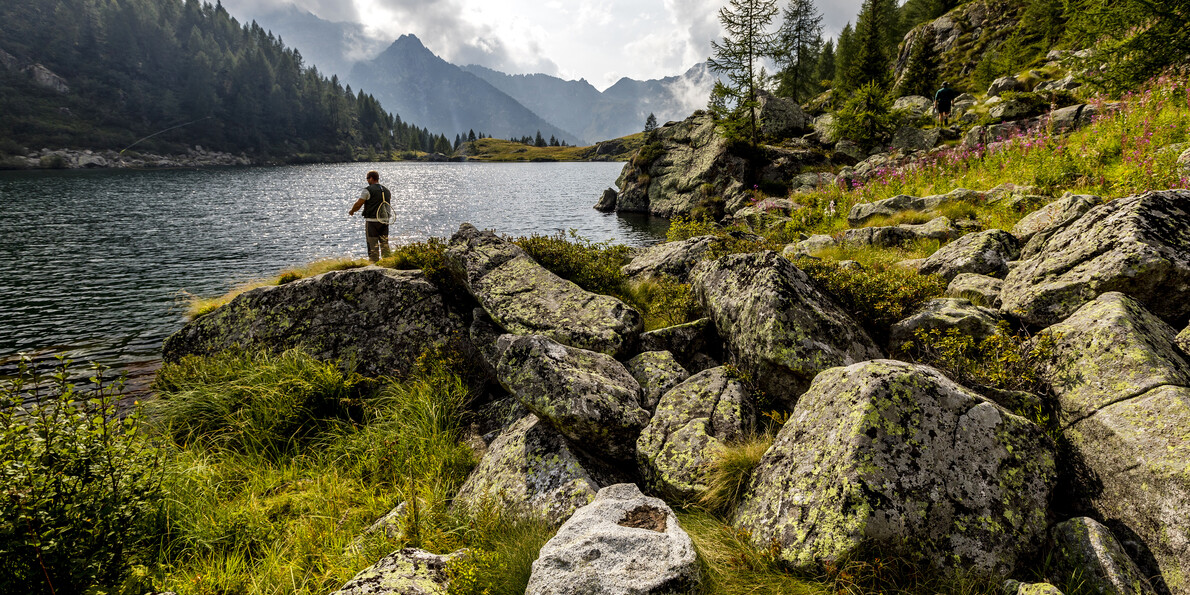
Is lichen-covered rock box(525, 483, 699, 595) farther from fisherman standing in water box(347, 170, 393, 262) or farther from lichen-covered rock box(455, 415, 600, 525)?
fisherman standing in water box(347, 170, 393, 262)

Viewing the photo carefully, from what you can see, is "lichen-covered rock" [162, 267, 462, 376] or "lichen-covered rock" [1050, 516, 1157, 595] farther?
"lichen-covered rock" [162, 267, 462, 376]

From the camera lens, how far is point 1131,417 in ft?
12.9

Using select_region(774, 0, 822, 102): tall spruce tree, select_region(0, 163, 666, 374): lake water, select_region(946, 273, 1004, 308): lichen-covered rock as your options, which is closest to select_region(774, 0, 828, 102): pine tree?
select_region(774, 0, 822, 102): tall spruce tree

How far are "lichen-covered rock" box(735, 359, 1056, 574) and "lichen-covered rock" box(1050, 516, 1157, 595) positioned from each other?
0.17 meters

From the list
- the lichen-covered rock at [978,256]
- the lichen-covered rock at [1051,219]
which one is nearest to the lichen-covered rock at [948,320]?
the lichen-covered rock at [978,256]

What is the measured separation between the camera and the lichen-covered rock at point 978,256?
8.15 metres

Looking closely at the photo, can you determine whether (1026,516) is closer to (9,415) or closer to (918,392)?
(918,392)

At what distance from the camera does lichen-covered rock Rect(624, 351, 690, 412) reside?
6789mm

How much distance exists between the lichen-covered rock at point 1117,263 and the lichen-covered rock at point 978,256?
1349mm

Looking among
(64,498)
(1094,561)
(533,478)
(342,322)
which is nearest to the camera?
(1094,561)

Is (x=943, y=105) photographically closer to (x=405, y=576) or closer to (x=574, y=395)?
(x=574, y=395)

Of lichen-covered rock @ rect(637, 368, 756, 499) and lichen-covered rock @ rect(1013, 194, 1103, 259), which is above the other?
lichen-covered rock @ rect(1013, 194, 1103, 259)

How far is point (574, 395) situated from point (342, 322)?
6598 millimetres

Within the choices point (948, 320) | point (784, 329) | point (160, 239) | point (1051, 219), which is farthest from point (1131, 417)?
point (160, 239)
